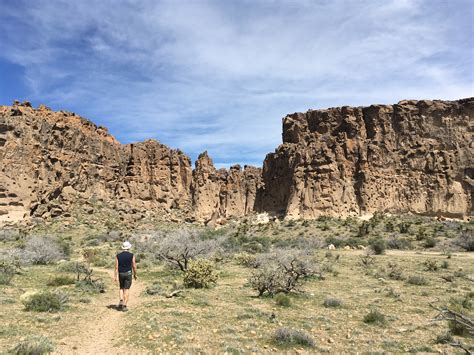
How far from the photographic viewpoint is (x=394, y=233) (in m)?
36.1

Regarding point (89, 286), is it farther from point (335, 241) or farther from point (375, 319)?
point (335, 241)

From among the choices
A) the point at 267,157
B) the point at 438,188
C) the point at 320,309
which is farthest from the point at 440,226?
the point at 320,309

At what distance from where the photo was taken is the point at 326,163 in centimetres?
4997

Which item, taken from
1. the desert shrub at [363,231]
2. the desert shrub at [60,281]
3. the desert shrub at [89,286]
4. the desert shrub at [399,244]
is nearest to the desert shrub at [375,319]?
the desert shrub at [89,286]

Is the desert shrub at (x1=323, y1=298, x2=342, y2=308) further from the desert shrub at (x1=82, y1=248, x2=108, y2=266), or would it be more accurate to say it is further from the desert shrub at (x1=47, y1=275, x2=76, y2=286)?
the desert shrub at (x1=82, y1=248, x2=108, y2=266)

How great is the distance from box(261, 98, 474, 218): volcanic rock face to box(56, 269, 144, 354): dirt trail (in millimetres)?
39171

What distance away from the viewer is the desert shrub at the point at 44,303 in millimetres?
9961

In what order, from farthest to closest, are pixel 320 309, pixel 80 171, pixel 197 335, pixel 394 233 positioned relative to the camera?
1. pixel 80 171
2. pixel 394 233
3. pixel 320 309
4. pixel 197 335

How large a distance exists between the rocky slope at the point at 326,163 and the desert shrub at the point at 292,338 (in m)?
38.5

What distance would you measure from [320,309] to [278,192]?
46.2 m

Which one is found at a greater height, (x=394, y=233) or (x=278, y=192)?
(x=278, y=192)

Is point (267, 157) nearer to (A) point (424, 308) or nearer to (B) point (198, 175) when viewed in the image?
(B) point (198, 175)

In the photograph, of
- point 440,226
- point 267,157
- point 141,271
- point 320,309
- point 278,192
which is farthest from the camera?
point 267,157

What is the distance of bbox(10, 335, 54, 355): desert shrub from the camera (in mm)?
6531
